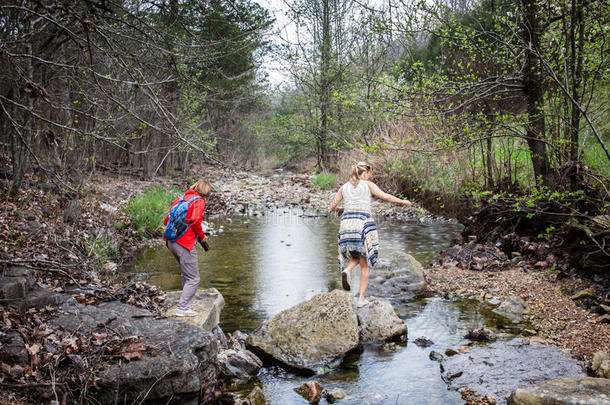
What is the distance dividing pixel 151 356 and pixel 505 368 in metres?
3.48

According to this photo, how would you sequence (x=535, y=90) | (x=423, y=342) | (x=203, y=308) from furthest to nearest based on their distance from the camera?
(x=535, y=90) < (x=203, y=308) < (x=423, y=342)

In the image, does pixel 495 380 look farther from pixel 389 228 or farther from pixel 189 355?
pixel 389 228

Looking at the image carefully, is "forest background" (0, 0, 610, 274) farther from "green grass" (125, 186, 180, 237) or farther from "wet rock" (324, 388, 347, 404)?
"wet rock" (324, 388, 347, 404)

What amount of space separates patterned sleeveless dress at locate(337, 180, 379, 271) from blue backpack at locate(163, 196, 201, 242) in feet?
7.01

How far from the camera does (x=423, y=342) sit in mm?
5734

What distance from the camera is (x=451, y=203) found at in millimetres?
14430

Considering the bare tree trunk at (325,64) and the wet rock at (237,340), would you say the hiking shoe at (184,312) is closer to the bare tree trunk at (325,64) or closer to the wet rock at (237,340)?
the wet rock at (237,340)

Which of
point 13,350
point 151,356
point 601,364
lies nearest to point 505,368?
point 601,364

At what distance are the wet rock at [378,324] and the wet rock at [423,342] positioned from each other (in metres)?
0.20

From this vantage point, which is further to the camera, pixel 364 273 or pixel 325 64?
pixel 325 64

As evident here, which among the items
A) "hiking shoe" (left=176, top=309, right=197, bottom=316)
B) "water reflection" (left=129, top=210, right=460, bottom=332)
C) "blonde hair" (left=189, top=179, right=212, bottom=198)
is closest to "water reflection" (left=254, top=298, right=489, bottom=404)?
"hiking shoe" (left=176, top=309, right=197, bottom=316)

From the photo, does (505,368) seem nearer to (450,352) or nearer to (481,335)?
(450,352)

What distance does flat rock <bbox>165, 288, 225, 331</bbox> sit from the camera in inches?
216

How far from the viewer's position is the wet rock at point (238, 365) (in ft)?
15.9
